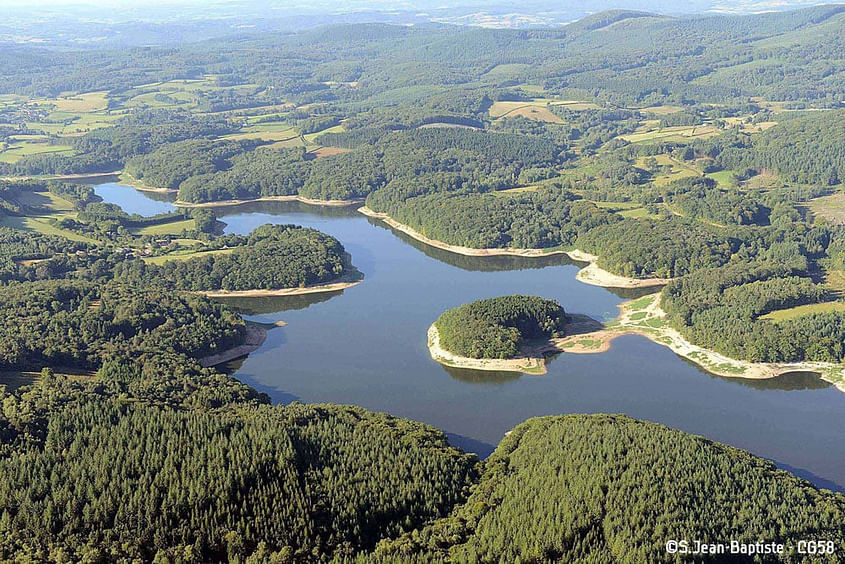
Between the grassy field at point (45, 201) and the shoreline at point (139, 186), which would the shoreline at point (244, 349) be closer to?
the grassy field at point (45, 201)

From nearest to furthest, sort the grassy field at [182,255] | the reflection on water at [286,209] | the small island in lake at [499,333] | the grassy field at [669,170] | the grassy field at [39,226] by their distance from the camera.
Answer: the small island in lake at [499,333]
the grassy field at [182,255]
the grassy field at [39,226]
the grassy field at [669,170]
the reflection on water at [286,209]

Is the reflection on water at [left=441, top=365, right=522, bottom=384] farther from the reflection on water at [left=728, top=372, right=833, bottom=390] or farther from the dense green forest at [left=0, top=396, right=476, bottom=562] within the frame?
the reflection on water at [left=728, top=372, right=833, bottom=390]

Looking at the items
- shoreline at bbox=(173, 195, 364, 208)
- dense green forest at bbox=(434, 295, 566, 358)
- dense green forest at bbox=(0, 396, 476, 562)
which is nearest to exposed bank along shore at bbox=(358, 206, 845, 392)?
dense green forest at bbox=(434, 295, 566, 358)

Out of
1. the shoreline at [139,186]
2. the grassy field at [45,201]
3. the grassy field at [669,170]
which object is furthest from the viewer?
the shoreline at [139,186]

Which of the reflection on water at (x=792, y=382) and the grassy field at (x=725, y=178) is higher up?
the grassy field at (x=725, y=178)

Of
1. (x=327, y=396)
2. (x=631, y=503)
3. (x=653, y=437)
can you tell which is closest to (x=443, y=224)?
(x=327, y=396)

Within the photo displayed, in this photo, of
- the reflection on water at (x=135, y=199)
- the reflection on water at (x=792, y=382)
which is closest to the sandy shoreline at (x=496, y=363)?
the reflection on water at (x=792, y=382)

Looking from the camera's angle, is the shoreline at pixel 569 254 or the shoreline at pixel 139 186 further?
the shoreline at pixel 139 186
